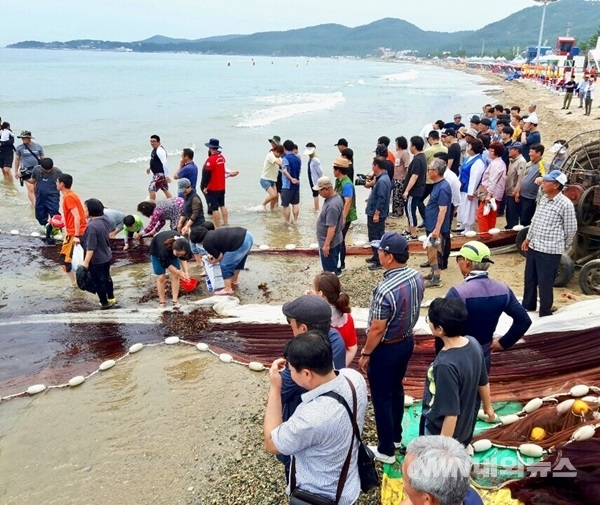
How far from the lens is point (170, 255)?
22.7ft

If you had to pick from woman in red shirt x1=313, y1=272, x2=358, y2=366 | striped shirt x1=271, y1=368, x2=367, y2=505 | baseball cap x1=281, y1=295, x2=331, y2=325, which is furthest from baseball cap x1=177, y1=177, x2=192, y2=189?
striped shirt x1=271, y1=368, x2=367, y2=505

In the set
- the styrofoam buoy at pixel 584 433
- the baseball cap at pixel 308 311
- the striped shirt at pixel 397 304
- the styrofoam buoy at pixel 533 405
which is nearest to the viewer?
the baseball cap at pixel 308 311

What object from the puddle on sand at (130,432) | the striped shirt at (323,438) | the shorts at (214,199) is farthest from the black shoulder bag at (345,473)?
the shorts at (214,199)

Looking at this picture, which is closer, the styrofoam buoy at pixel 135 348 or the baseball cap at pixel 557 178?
the baseball cap at pixel 557 178

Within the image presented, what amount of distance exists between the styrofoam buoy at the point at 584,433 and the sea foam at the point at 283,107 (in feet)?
97.4

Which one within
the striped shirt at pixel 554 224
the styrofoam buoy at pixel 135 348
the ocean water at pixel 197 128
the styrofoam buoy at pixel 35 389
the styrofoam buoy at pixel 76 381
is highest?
the striped shirt at pixel 554 224

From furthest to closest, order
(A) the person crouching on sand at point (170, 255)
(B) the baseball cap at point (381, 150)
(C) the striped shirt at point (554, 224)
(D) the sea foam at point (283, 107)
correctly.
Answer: (D) the sea foam at point (283, 107) < (B) the baseball cap at point (381, 150) < (A) the person crouching on sand at point (170, 255) < (C) the striped shirt at point (554, 224)

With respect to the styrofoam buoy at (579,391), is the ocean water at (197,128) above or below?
below

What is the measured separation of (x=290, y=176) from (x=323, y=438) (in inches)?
352

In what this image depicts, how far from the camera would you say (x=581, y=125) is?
78.4ft

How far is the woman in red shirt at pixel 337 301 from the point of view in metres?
3.93

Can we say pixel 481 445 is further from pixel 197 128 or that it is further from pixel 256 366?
pixel 197 128

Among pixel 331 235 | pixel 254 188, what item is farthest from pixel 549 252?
pixel 254 188

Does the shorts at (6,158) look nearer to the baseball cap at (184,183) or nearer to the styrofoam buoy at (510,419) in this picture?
the baseball cap at (184,183)
